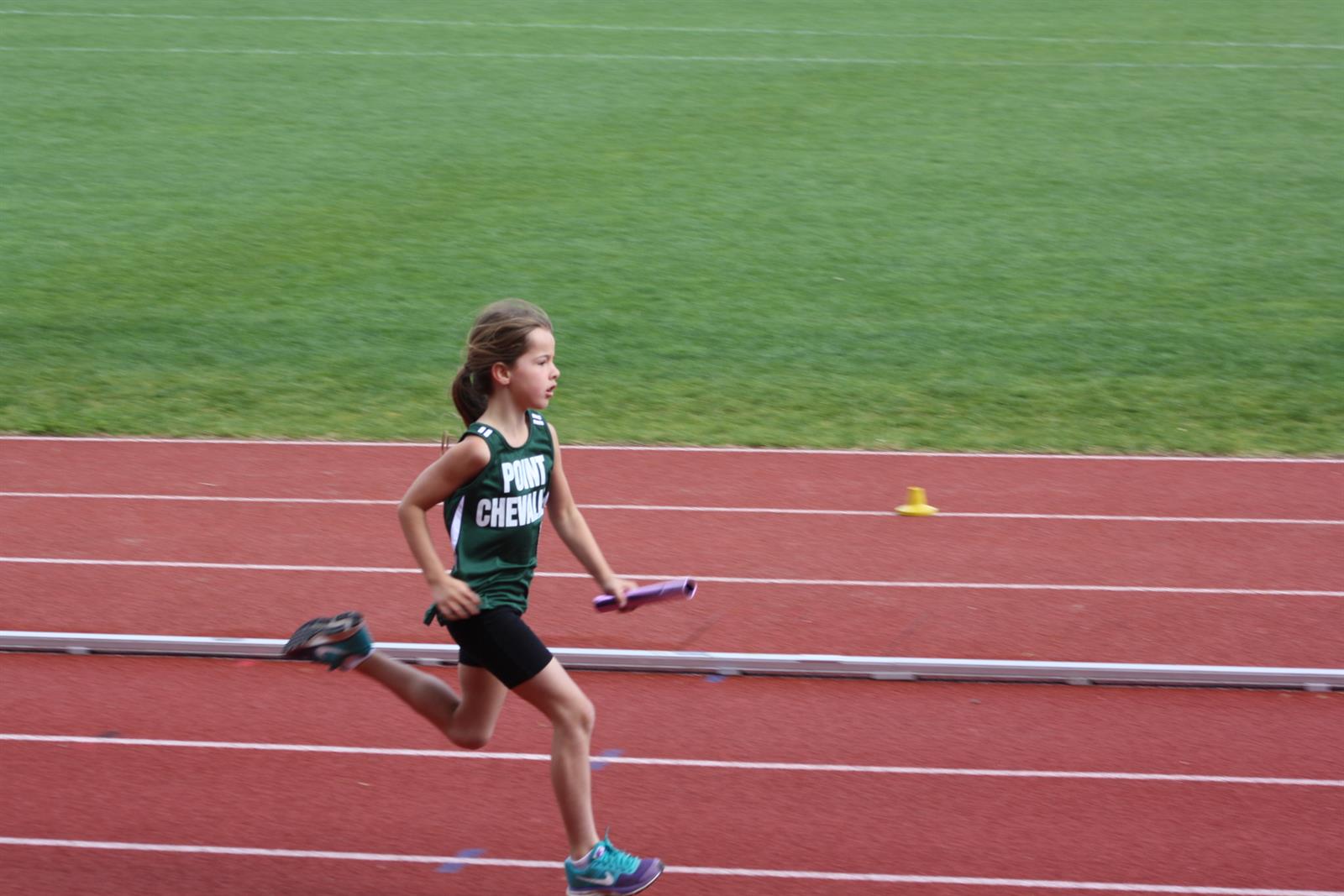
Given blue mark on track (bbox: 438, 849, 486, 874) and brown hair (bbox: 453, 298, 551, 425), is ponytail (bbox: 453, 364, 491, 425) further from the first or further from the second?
blue mark on track (bbox: 438, 849, 486, 874)

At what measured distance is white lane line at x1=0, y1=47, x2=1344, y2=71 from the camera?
22.0 meters

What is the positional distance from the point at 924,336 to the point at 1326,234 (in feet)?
16.7

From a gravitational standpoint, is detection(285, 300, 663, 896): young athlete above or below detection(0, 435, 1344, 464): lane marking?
above

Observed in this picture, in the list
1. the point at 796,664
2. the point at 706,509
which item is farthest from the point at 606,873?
the point at 706,509

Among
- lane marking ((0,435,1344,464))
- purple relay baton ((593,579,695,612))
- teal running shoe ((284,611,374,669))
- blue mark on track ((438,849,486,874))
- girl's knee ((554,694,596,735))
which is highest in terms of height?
purple relay baton ((593,579,695,612))

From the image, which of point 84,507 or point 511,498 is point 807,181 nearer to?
point 84,507

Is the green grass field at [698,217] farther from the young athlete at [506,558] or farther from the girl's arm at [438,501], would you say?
the girl's arm at [438,501]

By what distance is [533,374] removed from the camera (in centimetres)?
416

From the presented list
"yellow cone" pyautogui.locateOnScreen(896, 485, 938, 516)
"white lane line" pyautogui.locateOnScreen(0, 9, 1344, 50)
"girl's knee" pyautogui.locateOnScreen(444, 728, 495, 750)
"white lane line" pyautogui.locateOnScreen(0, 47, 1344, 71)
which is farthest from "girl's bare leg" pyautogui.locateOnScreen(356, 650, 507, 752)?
"white lane line" pyautogui.locateOnScreen(0, 9, 1344, 50)

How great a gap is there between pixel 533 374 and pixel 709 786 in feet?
5.28

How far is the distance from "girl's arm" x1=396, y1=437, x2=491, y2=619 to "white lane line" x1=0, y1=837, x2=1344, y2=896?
3.03 ft

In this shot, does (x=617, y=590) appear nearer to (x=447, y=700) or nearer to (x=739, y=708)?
(x=447, y=700)

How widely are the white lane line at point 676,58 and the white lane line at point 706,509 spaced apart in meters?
15.3

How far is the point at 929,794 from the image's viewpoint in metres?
4.94
